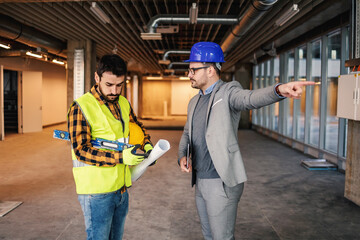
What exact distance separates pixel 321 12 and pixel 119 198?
226 inches

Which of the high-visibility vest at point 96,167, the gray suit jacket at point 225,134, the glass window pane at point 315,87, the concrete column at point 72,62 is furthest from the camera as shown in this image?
Answer: the concrete column at point 72,62

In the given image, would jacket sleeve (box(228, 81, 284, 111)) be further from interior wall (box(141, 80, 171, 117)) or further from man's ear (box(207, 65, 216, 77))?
interior wall (box(141, 80, 171, 117))

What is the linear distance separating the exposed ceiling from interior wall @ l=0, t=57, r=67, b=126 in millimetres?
2941

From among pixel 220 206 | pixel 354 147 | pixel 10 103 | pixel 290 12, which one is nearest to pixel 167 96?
pixel 10 103

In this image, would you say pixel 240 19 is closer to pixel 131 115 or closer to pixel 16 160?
pixel 131 115

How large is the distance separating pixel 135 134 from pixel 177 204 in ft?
7.89

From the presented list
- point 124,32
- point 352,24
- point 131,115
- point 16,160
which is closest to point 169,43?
point 124,32

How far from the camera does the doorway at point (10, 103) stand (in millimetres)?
12594

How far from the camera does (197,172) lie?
2021mm

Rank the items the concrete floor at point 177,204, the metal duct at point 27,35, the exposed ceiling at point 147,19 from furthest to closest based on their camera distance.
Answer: the metal duct at point 27,35
the exposed ceiling at point 147,19
the concrete floor at point 177,204

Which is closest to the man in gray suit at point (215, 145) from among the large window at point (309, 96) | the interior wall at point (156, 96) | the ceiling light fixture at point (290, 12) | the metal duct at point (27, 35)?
the large window at point (309, 96)

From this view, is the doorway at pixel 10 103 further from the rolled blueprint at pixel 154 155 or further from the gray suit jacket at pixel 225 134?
the gray suit jacket at pixel 225 134

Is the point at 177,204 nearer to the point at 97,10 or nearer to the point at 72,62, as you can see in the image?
the point at 97,10

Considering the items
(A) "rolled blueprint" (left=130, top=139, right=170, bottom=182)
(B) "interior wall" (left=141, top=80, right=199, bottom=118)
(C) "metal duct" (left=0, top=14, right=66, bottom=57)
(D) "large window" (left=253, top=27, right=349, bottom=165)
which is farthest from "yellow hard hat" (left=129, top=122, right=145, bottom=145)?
(B) "interior wall" (left=141, top=80, right=199, bottom=118)
